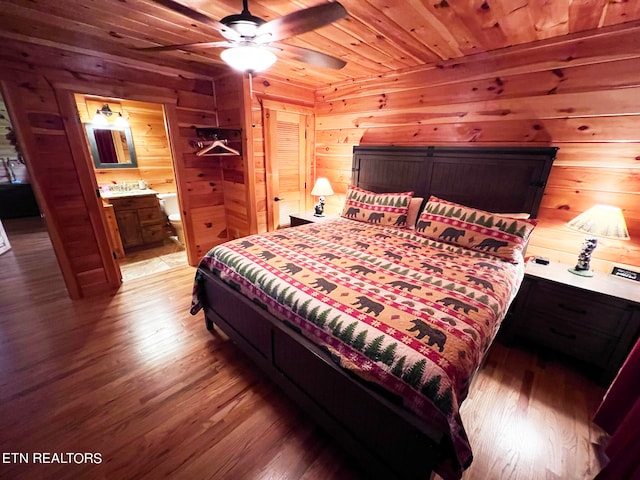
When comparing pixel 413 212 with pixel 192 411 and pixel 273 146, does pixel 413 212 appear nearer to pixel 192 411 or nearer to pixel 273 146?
pixel 273 146

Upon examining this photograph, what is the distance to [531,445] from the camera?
1.43m

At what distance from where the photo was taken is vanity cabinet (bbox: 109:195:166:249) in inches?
147

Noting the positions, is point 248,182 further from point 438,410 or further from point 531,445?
point 531,445

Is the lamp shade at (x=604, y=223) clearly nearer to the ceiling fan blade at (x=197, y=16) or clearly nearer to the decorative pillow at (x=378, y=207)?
the decorative pillow at (x=378, y=207)

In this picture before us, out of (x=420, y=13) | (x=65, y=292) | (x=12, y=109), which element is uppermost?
(x=420, y=13)

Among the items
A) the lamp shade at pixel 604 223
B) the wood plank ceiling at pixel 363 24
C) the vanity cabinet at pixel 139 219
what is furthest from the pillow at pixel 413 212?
the vanity cabinet at pixel 139 219

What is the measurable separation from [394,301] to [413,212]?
1.60m

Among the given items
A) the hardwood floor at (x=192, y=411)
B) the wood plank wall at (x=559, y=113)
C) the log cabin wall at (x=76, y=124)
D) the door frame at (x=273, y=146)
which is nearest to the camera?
the hardwood floor at (x=192, y=411)

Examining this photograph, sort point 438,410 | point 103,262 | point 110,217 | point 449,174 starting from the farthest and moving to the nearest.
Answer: point 110,217 → point 103,262 → point 449,174 → point 438,410

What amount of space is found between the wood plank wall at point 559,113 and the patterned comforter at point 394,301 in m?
0.92

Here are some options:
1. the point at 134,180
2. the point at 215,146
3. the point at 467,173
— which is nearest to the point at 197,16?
the point at 215,146

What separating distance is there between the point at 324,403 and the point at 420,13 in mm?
2439

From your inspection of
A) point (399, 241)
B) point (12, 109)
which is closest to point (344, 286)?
point (399, 241)

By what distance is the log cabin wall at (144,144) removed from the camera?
3.76 metres
